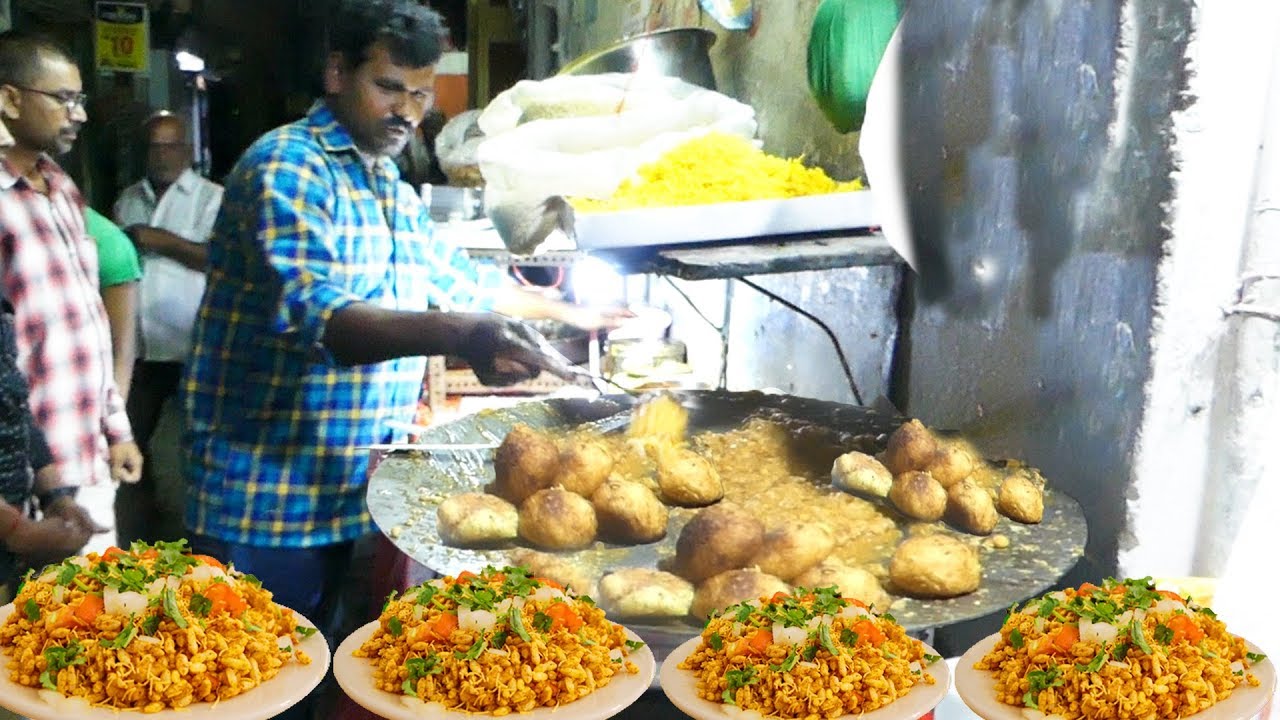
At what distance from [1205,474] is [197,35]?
68.6 inches

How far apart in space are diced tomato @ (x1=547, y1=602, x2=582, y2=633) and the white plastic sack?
24.3 inches

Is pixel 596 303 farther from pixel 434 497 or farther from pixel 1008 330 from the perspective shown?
pixel 1008 330

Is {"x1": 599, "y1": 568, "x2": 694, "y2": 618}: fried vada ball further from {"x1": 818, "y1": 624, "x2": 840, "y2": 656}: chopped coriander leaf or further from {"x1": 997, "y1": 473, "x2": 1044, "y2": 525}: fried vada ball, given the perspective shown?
{"x1": 997, "y1": 473, "x2": 1044, "y2": 525}: fried vada ball

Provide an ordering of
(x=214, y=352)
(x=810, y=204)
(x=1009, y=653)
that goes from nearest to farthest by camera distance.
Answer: (x=1009, y=653) → (x=214, y=352) → (x=810, y=204)

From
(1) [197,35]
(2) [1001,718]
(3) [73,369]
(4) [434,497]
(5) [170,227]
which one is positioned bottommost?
(2) [1001,718]

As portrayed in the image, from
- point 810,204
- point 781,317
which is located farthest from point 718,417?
point 810,204

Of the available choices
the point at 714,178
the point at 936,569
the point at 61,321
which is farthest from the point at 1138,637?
the point at 61,321

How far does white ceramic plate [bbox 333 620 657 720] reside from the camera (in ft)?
4.97

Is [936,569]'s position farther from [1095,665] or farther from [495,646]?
[495,646]

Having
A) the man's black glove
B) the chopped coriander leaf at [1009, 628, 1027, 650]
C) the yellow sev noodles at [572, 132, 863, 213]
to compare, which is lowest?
the chopped coriander leaf at [1009, 628, 1027, 650]

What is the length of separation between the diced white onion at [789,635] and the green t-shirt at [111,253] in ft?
3.48

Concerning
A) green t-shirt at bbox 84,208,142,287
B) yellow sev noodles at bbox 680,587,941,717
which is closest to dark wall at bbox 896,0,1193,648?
yellow sev noodles at bbox 680,587,941,717

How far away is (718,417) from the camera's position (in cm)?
207

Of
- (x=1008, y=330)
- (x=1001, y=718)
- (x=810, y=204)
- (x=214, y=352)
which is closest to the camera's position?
(x=1001, y=718)
